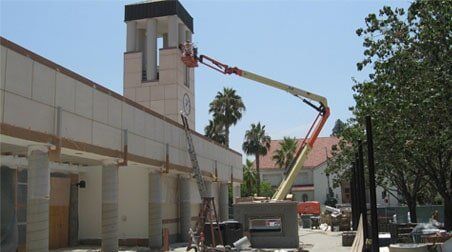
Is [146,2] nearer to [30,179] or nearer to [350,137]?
[350,137]

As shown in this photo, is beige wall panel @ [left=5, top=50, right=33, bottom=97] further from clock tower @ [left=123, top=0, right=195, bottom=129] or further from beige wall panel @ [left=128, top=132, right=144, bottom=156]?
clock tower @ [left=123, top=0, right=195, bottom=129]

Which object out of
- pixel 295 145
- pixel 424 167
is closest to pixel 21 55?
pixel 424 167

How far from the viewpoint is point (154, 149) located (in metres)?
27.1

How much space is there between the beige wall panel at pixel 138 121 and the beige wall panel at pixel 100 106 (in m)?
3.01

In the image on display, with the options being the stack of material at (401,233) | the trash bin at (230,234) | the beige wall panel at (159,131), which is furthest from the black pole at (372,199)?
the beige wall panel at (159,131)

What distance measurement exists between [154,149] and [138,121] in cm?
248

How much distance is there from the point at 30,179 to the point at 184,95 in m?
25.3

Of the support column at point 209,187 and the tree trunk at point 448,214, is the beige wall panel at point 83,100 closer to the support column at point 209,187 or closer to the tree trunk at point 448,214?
the tree trunk at point 448,214

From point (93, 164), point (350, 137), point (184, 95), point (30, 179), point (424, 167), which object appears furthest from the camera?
point (184, 95)

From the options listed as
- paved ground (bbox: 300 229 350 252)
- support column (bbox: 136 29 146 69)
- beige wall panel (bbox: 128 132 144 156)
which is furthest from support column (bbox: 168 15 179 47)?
beige wall panel (bbox: 128 132 144 156)

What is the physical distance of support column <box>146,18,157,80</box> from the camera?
42312 mm

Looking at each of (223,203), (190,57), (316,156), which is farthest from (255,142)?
(190,57)

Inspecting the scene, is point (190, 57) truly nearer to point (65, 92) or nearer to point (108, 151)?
point (108, 151)

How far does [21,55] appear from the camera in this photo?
1582 centimetres
